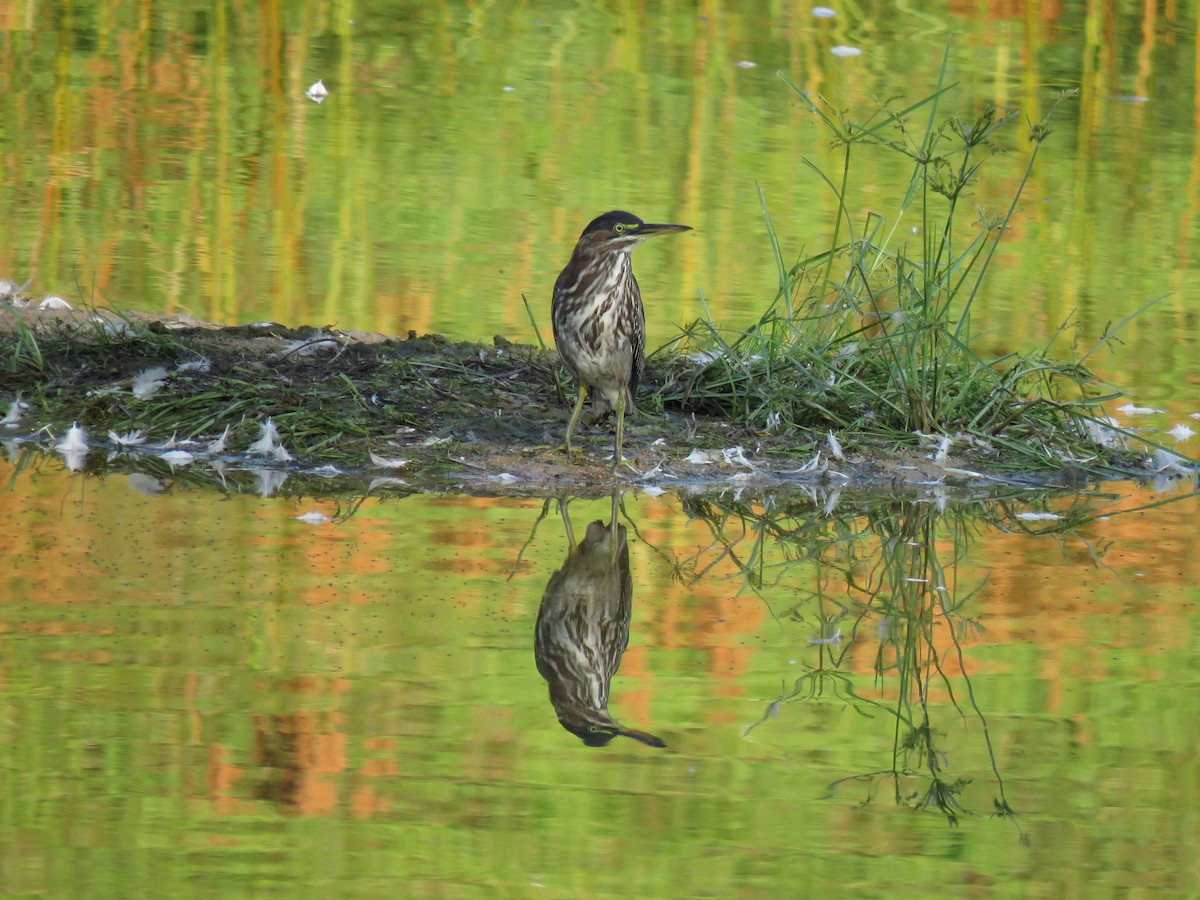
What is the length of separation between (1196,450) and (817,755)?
3742 mm

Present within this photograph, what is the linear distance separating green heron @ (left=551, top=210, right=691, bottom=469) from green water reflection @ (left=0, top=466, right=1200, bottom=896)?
0.67 meters

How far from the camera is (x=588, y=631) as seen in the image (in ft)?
16.4

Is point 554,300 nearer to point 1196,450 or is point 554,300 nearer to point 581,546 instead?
point 581,546

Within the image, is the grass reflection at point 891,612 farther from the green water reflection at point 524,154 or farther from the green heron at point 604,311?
the green water reflection at point 524,154

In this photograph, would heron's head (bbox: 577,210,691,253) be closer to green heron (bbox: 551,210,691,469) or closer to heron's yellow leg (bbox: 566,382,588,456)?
green heron (bbox: 551,210,691,469)

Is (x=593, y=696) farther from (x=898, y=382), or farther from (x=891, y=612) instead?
(x=898, y=382)

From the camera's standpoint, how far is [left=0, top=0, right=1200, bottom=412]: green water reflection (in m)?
9.66

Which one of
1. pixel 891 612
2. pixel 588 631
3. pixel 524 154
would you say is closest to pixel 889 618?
pixel 891 612

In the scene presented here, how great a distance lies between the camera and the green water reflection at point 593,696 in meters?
3.69

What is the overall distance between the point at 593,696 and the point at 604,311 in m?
2.52

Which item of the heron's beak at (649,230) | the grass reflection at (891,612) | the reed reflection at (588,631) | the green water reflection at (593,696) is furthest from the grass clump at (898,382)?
the reed reflection at (588,631)

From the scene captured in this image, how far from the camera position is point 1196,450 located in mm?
7461

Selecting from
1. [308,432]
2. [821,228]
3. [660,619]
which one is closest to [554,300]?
[308,432]

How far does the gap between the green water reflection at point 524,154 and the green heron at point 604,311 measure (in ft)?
4.61
